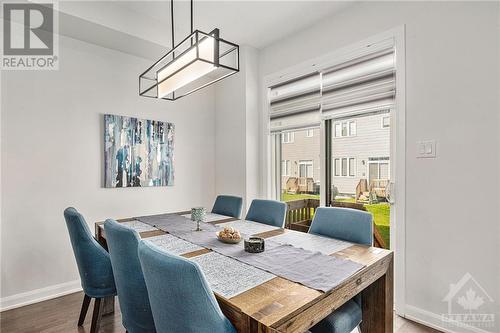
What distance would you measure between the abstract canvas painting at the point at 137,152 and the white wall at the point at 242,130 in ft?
2.46

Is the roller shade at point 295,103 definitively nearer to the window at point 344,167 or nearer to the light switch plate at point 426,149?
the window at point 344,167

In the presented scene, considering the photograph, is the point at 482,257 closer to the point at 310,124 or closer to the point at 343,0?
the point at 310,124

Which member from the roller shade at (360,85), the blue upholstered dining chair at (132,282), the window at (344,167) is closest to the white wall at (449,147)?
the roller shade at (360,85)

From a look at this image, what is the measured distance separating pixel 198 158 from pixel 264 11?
1.98 m

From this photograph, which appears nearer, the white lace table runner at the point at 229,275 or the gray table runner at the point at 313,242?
the white lace table runner at the point at 229,275

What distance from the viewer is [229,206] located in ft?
9.62

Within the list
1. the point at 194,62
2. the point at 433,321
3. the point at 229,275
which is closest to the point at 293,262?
the point at 229,275

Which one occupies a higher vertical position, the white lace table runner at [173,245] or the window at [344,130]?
the window at [344,130]

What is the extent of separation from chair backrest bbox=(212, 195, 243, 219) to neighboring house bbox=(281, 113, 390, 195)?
913 millimetres

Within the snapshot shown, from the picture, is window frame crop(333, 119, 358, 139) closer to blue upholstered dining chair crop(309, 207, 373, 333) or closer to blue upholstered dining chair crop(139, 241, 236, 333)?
blue upholstered dining chair crop(309, 207, 373, 333)

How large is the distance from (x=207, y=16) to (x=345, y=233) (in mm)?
2481

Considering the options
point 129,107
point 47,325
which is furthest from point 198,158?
point 47,325

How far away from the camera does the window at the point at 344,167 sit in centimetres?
278

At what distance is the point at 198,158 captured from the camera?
3.83 m
